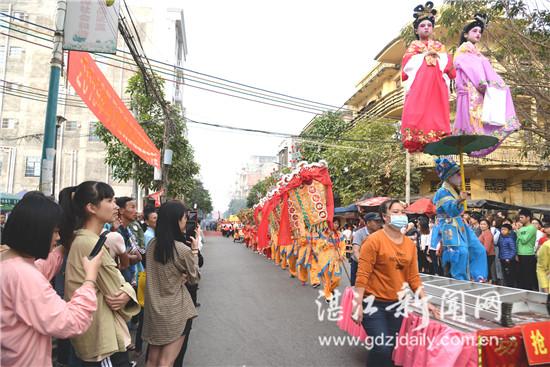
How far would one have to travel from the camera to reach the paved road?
444cm

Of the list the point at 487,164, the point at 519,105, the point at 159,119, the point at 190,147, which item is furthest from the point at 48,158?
the point at 487,164

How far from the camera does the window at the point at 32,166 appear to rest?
2695cm

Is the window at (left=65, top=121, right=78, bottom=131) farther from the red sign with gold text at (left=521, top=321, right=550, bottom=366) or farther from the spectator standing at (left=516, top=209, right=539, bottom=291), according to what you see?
the red sign with gold text at (left=521, top=321, right=550, bottom=366)

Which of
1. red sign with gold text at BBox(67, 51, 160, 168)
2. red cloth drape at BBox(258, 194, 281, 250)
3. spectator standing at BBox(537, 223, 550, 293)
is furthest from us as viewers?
red cloth drape at BBox(258, 194, 281, 250)

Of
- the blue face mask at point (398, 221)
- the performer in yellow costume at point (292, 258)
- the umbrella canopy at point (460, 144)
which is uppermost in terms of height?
the umbrella canopy at point (460, 144)

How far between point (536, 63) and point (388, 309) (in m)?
7.44

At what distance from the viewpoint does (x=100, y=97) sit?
19.0 ft

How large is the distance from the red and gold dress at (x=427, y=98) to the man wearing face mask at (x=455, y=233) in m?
0.55

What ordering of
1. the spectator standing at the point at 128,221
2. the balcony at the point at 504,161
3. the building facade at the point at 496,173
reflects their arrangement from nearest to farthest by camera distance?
the spectator standing at the point at 128,221, the balcony at the point at 504,161, the building facade at the point at 496,173

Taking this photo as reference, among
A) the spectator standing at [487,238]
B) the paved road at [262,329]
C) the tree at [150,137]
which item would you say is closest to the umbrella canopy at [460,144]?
the paved road at [262,329]

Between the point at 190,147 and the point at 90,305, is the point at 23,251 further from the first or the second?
the point at 190,147

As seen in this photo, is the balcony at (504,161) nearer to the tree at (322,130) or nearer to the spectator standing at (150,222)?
the tree at (322,130)

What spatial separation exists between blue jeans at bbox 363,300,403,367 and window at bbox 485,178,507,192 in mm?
18494

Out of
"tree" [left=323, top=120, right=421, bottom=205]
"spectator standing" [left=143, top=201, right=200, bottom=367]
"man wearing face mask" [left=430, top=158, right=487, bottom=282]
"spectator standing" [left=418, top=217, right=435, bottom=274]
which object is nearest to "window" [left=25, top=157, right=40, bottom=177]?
"tree" [left=323, top=120, right=421, bottom=205]
